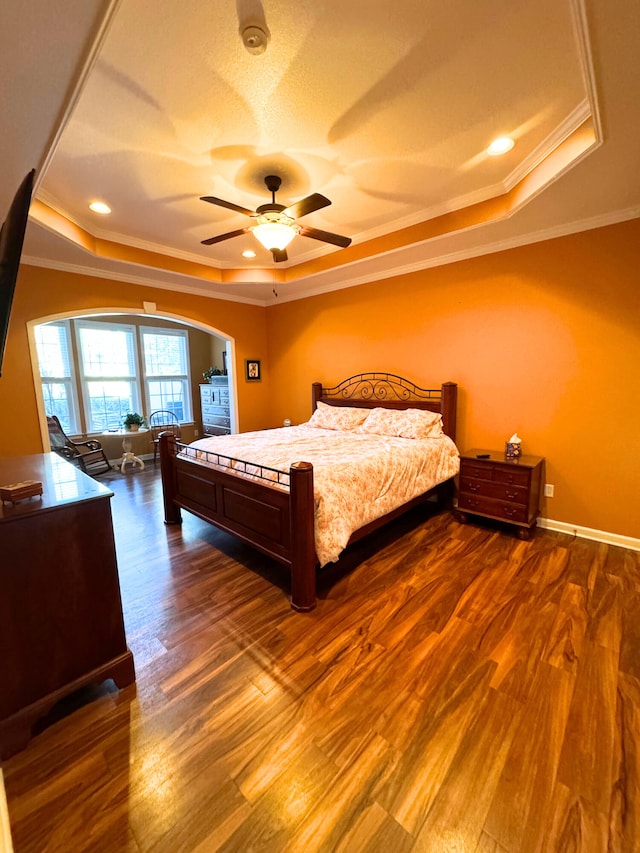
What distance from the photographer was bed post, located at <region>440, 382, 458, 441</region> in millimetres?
3635

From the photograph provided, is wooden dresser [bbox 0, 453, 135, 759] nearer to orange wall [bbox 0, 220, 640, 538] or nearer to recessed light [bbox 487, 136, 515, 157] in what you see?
orange wall [bbox 0, 220, 640, 538]

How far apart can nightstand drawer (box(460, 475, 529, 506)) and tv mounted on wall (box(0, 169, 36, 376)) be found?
11.0ft

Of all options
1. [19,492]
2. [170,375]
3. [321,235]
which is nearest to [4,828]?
[19,492]

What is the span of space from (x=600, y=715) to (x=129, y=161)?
393cm

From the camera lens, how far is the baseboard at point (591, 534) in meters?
2.85

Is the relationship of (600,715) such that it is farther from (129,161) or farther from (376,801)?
(129,161)

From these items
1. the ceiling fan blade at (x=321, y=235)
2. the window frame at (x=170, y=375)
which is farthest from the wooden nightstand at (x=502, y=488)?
the window frame at (x=170, y=375)

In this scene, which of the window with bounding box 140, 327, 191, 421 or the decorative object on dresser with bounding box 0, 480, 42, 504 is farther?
the window with bounding box 140, 327, 191, 421

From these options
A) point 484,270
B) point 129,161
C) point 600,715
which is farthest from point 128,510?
point 484,270

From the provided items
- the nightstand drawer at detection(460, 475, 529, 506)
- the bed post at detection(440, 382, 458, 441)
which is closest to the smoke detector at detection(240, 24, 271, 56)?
the bed post at detection(440, 382, 458, 441)

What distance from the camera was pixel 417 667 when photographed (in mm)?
1763

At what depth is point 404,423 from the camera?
370 cm

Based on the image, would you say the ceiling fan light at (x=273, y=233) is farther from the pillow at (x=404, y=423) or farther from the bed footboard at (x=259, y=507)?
the pillow at (x=404, y=423)

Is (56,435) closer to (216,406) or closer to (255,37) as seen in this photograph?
(216,406)
